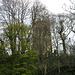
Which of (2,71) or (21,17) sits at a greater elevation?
(21,17)

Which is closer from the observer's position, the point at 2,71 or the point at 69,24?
the point at 2,71

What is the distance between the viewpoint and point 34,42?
21.5 metres

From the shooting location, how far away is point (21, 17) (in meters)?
23.6

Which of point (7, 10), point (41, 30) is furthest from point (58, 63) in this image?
point (7, 10)

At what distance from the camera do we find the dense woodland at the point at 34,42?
15.6 metres

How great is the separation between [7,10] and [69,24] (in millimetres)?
13785

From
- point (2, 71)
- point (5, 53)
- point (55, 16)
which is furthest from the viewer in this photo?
point (55, 16)

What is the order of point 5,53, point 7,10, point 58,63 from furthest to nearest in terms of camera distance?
point 58,63
point 7,10
point 5,53

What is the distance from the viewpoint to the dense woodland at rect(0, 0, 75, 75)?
615 inches

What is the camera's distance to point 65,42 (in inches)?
1160

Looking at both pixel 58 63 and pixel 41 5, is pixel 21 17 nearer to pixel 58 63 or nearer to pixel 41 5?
pixel 41 5

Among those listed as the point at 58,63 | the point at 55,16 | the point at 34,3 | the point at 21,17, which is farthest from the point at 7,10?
the point at 58,63

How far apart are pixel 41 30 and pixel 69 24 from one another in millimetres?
8458

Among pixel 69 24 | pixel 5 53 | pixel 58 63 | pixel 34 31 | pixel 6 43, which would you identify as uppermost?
pixel 69 24
